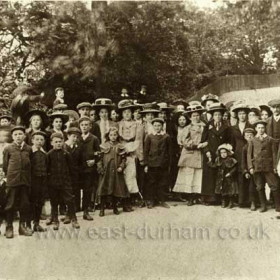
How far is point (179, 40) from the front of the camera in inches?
358

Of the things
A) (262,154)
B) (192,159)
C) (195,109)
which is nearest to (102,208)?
(192,159)

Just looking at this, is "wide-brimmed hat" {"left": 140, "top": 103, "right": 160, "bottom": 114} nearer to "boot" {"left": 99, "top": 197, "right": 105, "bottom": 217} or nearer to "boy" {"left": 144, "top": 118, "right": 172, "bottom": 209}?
"boy" {"left": 144, "top": 118, "right": 172, "bottom": 209}

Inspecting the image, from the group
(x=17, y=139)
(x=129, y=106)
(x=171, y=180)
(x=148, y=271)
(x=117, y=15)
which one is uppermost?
(x=117, y=15)

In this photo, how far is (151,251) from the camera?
403cm

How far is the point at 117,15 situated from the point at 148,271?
485 centimetres

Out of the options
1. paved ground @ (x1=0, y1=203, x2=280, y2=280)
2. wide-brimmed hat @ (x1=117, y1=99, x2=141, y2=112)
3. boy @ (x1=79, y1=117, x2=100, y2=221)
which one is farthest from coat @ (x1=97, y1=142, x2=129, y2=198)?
wide-brimmed hat @ (x1=117, y1=99, x2=141, y2=112)

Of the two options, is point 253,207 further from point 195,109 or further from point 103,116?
point 103,116

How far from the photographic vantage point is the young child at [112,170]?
5148mm

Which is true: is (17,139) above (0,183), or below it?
Answer: above

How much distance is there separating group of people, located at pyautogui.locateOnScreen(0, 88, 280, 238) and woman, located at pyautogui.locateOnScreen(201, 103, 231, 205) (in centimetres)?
1

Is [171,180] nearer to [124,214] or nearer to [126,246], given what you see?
[124,214]

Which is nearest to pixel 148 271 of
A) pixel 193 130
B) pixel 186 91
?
pixel 193 130

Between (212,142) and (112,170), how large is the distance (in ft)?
4.19

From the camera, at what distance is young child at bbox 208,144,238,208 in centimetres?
539
